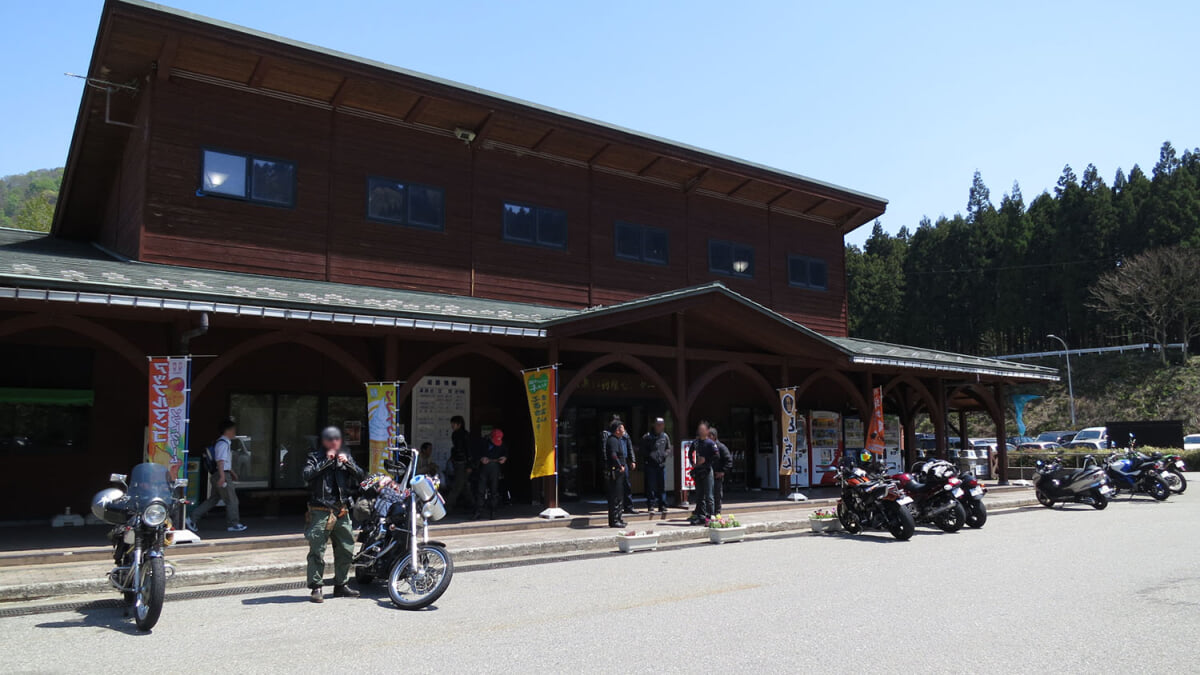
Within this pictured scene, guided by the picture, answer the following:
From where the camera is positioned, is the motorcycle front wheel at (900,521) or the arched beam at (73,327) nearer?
the arched beam at (73,327)

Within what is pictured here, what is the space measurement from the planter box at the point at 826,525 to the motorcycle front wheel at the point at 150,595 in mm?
9959

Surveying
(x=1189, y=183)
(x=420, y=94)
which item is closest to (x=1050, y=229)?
(x=1189, y=183)

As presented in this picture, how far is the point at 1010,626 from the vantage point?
20.9 feet

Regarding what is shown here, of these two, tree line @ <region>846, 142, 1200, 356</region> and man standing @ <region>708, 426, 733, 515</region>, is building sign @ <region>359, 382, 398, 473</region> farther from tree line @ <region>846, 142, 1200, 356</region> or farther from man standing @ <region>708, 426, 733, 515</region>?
tree line @ <region>846, 142, 1200, 356</region>

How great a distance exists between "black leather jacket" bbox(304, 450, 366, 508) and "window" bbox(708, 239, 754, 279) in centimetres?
1344

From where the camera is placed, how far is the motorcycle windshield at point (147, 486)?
23.7 ft

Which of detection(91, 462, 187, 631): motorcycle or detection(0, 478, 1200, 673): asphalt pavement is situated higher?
detection(91, 462, 187, 631): motorcycle

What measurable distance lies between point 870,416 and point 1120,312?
49.4m

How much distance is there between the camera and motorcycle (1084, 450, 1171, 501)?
1875 cm

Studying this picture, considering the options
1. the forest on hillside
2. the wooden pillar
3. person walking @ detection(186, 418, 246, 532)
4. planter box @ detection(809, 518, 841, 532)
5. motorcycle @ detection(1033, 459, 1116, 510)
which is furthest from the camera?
the forest on hillside

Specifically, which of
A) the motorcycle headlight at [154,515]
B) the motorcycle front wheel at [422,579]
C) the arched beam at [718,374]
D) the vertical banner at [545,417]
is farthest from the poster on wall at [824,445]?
the motorcycle headlight at [154,515]

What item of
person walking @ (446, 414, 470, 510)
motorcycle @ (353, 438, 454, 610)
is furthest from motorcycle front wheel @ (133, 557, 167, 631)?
person walking @ (446, 414, 470, 510)

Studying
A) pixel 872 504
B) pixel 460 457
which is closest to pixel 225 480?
pixel 460 457

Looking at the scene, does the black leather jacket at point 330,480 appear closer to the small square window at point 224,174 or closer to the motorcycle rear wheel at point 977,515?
the small square window at point 224,174
